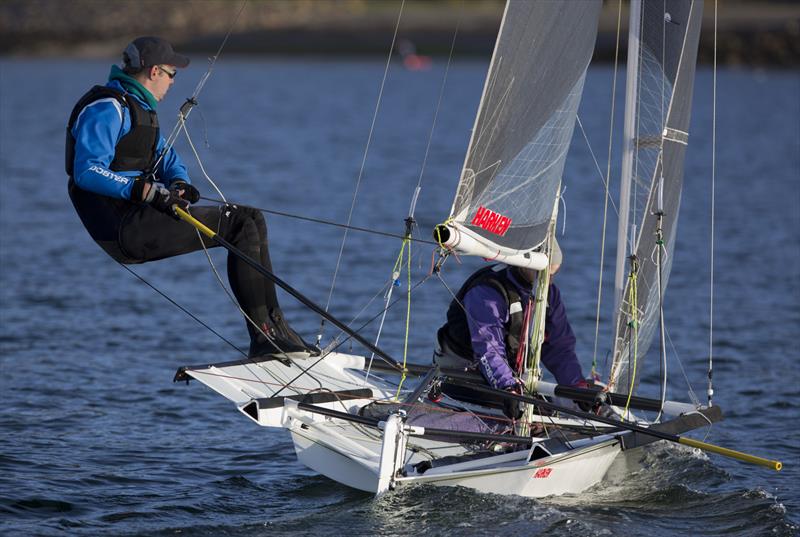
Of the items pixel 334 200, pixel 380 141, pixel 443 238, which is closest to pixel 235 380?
pixel 443 238

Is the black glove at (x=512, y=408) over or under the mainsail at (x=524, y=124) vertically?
under

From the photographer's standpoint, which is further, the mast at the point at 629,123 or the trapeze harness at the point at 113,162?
the mast at the point at 629,123

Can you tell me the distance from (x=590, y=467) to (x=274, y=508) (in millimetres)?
1801

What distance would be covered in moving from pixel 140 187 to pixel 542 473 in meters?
2.65

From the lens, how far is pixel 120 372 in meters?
9.91

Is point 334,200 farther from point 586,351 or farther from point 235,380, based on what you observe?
point 235,380

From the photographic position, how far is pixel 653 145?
7.64 metres

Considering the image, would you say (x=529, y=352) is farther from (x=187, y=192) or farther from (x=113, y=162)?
(x=113, y=162)

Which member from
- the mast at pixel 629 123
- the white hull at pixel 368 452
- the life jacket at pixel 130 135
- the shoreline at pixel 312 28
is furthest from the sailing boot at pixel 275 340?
the shoreline at pixel 312 28

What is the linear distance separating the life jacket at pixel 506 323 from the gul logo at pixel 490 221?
1.83 feet

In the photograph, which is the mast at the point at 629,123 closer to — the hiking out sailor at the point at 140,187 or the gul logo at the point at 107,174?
the hiking out sailor at the point at 140,187

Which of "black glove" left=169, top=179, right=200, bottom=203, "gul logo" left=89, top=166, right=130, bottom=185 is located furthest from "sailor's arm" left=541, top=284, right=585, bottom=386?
"gul logo" left=89, top=166, right=130, bottom=185

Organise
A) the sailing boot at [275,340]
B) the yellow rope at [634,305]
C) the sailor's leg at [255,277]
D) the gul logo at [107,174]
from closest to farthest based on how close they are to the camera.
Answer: the gul logo at [107,174]
the sailor's leg at [255,277]
the sailing boot at [275,340]
the yellow rope at [634,305]

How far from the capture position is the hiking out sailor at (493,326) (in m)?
7.04
